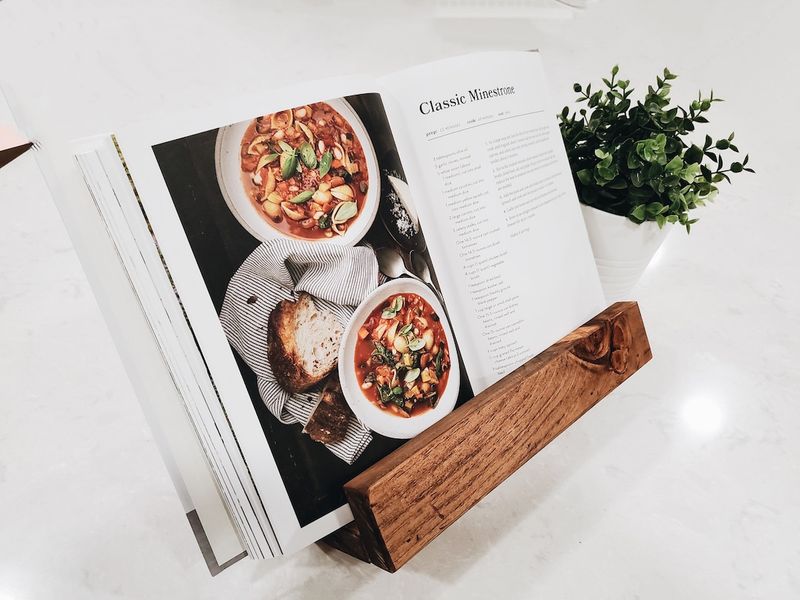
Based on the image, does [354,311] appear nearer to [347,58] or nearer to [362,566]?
[362,566]

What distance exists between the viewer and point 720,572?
1.28 feet

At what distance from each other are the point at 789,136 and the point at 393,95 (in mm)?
534

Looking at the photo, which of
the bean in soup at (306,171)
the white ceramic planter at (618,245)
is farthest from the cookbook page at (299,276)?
the white ceramic planter at (618,245)

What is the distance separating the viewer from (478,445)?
315 mm

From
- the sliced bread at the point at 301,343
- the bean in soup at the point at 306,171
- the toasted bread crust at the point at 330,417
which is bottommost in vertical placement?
the toasted bread crust at the point at 330,417

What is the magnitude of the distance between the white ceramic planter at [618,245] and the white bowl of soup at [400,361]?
164mm

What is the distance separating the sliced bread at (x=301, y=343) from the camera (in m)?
0.27

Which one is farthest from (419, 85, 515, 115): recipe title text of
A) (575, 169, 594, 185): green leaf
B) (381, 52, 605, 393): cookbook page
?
(575, 169, 594, 185): green leaf

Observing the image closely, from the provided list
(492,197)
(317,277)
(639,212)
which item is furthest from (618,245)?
(317,277)

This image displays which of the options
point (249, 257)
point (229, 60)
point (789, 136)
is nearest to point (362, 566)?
point (249, 257)

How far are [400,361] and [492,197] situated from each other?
117 millimetres

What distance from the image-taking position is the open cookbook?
0.83 feet

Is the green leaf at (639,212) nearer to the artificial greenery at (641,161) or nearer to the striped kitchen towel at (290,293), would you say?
the artificial greenery at (641,161)

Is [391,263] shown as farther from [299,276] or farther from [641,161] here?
[641,161]
